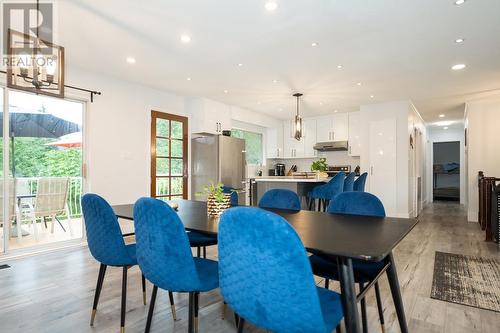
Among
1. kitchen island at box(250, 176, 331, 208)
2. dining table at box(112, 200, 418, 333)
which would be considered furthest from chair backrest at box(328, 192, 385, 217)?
kitchen island at box(250, 176, 331, 208)

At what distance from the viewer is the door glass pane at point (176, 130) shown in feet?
17.8

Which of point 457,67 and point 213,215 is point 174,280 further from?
point 457,67

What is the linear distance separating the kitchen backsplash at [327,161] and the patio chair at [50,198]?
4.89m

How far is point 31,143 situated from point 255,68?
3230 millimetres

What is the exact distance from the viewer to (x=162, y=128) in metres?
5.22

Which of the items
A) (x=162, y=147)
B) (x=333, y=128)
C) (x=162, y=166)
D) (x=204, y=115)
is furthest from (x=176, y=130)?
(x=333, y=128)

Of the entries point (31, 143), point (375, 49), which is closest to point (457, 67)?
point (375, 49)

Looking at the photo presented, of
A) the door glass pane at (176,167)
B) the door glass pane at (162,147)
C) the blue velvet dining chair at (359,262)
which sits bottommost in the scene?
the blue velvet dining chair at (359,262)

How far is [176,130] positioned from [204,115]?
614 millimetres

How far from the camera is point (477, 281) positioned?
2.69m

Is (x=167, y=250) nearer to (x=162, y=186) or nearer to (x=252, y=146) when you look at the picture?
(x=162, y=186)

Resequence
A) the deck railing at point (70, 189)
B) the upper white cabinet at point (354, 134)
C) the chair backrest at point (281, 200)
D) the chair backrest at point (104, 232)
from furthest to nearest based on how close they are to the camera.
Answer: the upper white cabinet at point (354, 134), the deck railing at point (70, 189), the chair backrest at point (281, 200), the chair backrest at point (104, 232)

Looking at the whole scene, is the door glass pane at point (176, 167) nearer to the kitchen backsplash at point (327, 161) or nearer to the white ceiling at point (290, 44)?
the white ceiling at point (290, 44)

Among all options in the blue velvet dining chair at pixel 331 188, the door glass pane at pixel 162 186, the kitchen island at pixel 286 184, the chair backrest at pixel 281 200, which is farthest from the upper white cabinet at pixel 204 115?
the chair backrest at pixel 281 200
